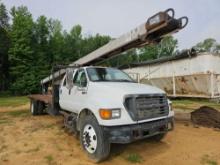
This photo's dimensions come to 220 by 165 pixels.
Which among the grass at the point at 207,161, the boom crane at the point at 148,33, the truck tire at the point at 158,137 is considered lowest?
the grass at the point at 207,161

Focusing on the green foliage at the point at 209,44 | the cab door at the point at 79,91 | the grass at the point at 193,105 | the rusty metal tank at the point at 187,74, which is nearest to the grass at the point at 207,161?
the cab door at the point at 79,91

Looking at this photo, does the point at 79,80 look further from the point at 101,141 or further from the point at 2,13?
the point at 2,13

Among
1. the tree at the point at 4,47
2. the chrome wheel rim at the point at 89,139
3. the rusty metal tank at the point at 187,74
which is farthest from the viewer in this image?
the tree at the point at 4,47

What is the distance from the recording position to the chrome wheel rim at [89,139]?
4.60 metres

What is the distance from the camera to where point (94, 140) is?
15.1ft

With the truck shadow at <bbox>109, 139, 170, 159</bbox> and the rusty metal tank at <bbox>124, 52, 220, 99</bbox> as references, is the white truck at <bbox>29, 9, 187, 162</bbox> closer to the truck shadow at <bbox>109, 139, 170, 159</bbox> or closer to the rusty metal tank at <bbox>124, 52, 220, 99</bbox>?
the truck shadow at <bbox>109, 139, 170, 159</bbox>

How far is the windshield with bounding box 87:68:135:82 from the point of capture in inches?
218

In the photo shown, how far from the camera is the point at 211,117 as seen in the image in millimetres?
7953

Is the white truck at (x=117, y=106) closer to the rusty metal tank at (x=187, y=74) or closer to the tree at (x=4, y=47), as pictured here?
the rusty metal tank at (x=187, y=74)

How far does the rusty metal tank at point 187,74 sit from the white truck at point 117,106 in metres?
10.6

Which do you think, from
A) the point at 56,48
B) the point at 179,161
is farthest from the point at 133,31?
the point at 56,48

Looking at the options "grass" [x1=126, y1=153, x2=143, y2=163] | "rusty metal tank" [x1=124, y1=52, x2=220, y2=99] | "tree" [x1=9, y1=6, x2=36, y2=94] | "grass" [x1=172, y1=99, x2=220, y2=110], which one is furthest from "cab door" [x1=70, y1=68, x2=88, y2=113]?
"tree" [x1=9, y1=6, x2=36, y2=94]

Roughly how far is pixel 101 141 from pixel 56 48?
A: 111 ft

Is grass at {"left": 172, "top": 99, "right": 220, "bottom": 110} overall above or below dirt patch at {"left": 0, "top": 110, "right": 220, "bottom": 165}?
above
